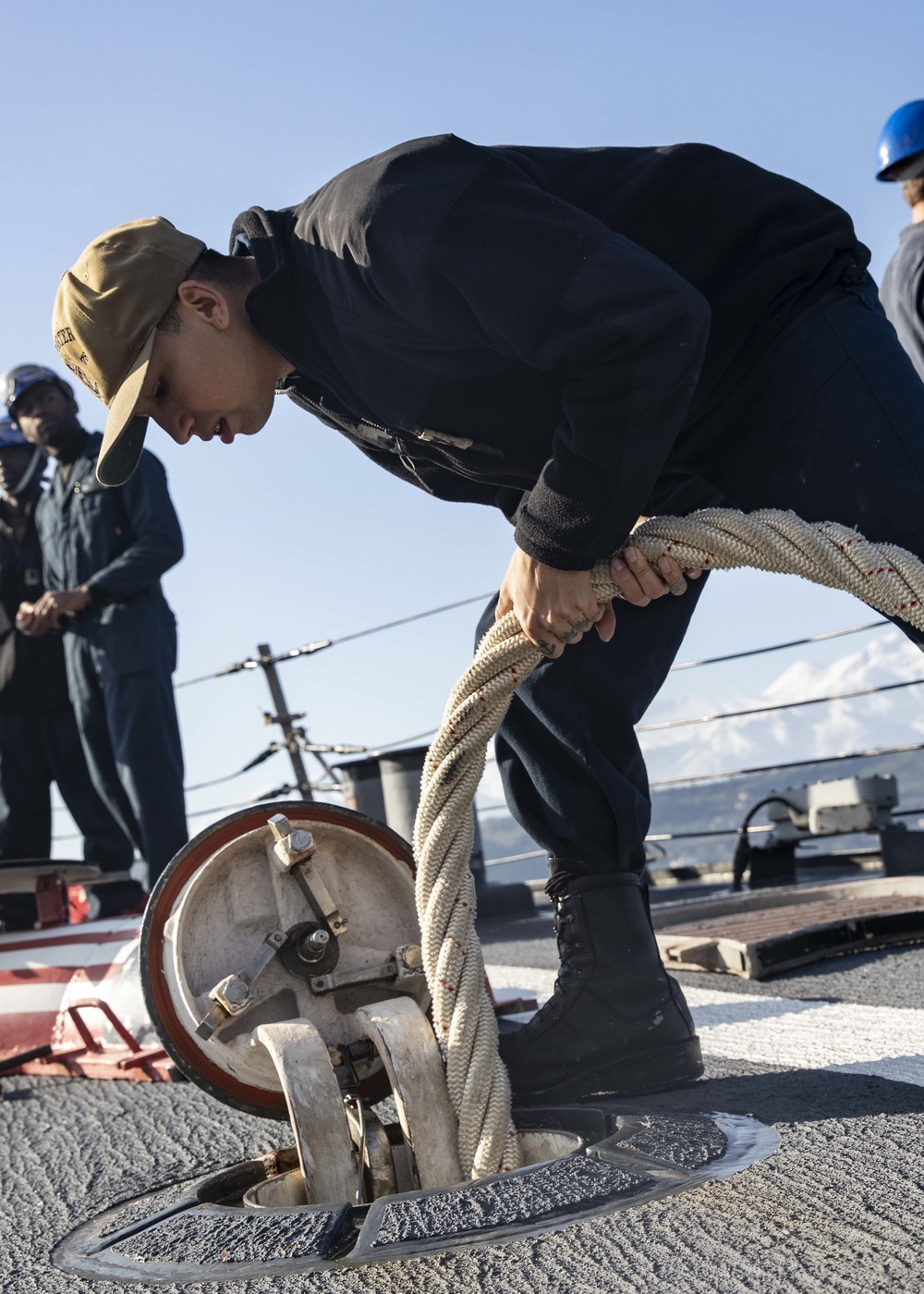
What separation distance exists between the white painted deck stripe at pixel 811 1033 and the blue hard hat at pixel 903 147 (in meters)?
2.03

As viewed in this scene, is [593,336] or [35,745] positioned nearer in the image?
[593,336]

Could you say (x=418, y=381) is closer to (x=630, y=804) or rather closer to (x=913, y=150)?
(x=630, y=804)

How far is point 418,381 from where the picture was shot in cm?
163

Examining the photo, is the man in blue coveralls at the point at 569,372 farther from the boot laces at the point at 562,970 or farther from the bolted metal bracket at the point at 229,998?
the bolted metal bracket at the point at 229,998

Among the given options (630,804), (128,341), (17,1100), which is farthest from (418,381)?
(17,1100)

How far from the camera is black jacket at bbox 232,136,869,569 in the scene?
1.43 metres

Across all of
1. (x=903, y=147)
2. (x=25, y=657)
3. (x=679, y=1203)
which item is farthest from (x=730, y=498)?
Result: (x=25, y=657)

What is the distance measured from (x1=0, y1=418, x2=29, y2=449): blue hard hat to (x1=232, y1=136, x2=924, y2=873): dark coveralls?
325 cm

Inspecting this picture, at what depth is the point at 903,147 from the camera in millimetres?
3186

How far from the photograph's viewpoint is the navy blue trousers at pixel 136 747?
4.08 meters

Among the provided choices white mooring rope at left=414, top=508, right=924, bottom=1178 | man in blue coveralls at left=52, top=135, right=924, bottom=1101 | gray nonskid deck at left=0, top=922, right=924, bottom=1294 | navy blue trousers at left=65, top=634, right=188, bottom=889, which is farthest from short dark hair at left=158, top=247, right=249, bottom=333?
navy blue trousers at left=65, top=634, right=188, bottom=889

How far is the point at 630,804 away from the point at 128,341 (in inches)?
38.5

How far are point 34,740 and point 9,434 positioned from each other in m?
1.13

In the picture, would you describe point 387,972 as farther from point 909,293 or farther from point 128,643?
point 128,643
